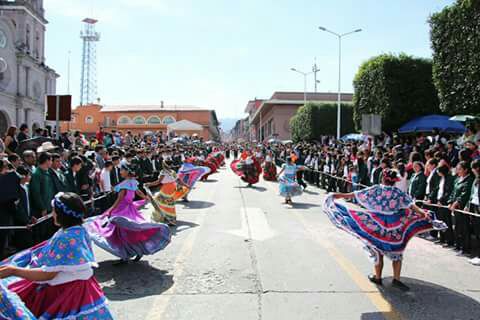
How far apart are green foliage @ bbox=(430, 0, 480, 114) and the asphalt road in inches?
359

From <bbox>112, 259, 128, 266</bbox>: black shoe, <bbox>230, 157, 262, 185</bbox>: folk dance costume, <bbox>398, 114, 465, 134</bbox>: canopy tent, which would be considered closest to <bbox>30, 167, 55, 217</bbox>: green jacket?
<bbox>112, 259, 128, 266</bbox>: black shoe

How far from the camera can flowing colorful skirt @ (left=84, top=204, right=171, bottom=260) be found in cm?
739

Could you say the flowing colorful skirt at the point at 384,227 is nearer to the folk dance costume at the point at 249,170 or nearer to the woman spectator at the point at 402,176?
the woman spectator at the point at 402,176

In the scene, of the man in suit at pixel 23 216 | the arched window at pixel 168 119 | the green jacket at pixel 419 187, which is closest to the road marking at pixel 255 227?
the green jacket at pixel 419 187

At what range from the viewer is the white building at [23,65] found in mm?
38125

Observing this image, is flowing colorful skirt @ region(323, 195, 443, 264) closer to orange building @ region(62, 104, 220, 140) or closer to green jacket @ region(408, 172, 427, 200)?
green jacket @ region(408, 172, 427, 200)

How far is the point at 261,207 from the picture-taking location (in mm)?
15141

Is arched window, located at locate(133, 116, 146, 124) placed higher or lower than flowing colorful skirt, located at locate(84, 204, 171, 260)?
higher

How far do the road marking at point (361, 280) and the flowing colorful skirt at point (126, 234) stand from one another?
9.86 ft

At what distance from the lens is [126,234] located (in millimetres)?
7574

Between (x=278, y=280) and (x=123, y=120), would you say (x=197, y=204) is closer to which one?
(x=278, y=280)

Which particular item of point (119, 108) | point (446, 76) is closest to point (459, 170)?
point (446, 76)

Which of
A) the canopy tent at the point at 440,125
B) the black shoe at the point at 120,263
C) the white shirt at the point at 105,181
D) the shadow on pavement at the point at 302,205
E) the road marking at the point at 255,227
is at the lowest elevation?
the black shoe at the point at 120,263

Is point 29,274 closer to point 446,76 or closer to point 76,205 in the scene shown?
point 76,205
